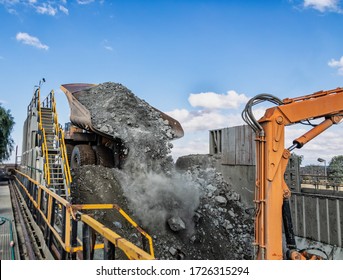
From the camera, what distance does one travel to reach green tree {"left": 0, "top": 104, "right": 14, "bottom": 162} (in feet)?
67.4

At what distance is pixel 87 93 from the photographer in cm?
960

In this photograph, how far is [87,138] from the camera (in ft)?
32.5

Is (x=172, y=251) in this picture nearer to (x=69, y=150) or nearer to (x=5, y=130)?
(x=69, y=150)

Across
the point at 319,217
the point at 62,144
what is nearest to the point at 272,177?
the point at 319,217

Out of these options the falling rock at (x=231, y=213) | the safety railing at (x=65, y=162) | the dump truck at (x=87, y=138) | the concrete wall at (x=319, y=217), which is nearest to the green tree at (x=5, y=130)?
the dump truck at (x=87, y=138)

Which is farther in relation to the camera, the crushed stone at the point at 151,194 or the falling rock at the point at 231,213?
the falling rock at the point at 231,213

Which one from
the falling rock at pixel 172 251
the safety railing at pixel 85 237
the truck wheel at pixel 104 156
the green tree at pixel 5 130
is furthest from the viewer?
the green tree at pixel 5 130

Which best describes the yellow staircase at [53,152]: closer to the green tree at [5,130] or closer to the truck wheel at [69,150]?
the truck wheel at [69,150]

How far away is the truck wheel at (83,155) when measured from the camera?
9.38 meters

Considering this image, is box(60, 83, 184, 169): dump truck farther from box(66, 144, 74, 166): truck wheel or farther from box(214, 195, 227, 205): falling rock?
box(214, 195, 227, 205): falling rock

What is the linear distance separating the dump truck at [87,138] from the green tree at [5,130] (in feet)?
41.5
